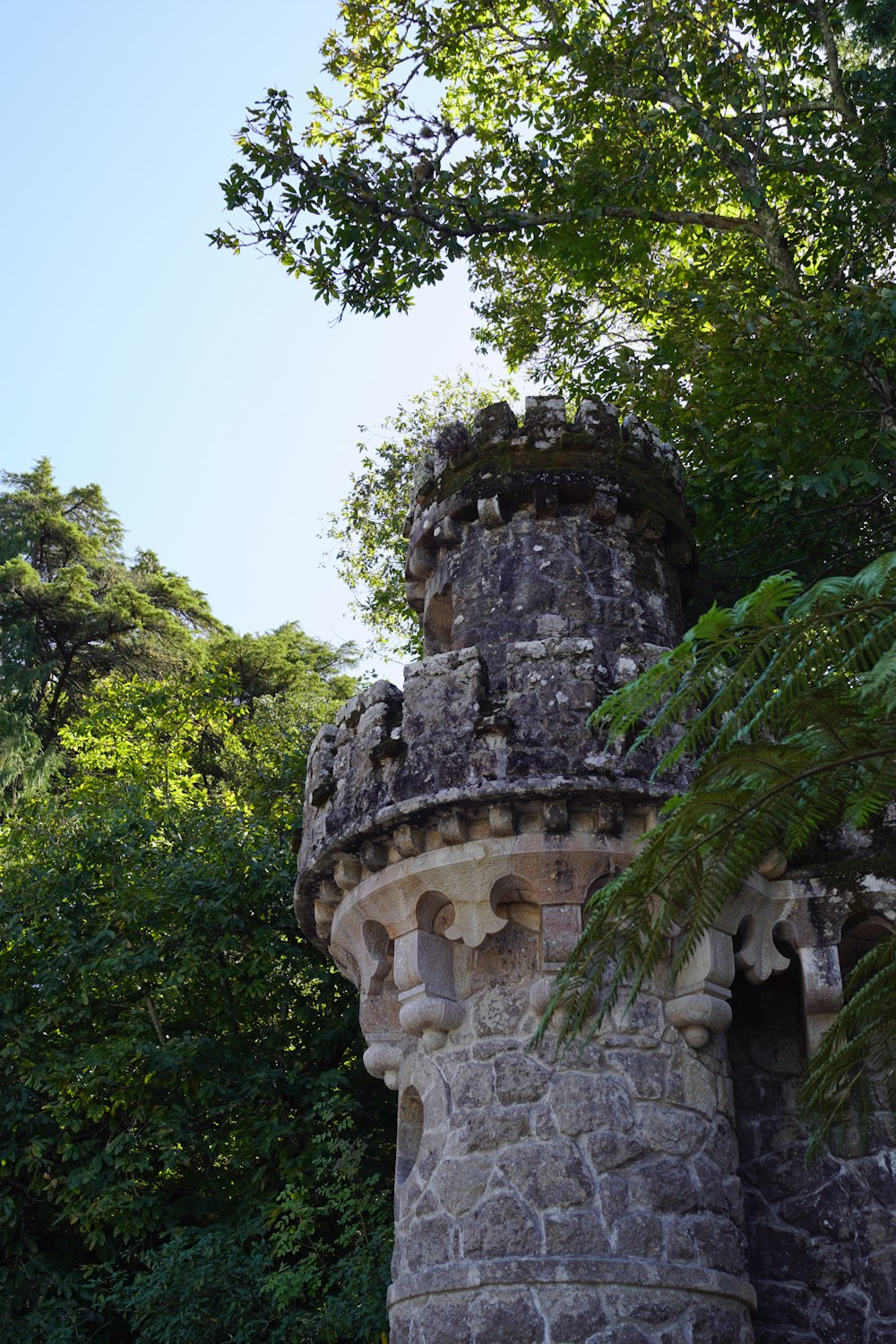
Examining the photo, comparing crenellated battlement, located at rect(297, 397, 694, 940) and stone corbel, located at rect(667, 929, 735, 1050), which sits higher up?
crenellated battlement, located at rect(297, 397, 694, 940)

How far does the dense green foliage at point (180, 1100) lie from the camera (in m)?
8.25

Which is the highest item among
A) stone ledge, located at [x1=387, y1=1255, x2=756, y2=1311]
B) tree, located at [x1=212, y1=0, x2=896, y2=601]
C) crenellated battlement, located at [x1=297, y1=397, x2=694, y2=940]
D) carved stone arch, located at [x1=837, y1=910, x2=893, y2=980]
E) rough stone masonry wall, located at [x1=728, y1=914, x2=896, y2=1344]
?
tree, located at [x1=212, y1=0, x2=896, y2=601]

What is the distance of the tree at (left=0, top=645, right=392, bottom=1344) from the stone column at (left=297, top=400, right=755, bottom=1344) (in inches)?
104

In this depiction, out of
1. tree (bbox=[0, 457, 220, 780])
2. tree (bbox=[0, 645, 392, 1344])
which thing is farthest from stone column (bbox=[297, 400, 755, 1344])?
tree (bbox=[0, 457, 220, 780])

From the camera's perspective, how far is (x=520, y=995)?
18.5 ft

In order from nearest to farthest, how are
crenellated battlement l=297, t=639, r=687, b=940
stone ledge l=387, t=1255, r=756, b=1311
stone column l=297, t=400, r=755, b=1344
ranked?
stone ledge l=387, t=1255, r=756, b=1311 < stone column l=297, t=400, r=755, b=1344 < crenellated battlement l=297, t=639, r=687, b=940

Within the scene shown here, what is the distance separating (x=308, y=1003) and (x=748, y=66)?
319 inches

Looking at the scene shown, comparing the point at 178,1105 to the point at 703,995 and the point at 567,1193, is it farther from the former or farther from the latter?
the point at 703,995

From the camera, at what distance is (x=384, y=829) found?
589cm

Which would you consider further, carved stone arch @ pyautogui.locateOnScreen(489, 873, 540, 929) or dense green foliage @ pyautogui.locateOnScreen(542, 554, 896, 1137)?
carved stone arch @ pyautogui.locateOnScreen(489, 873, 540, 929)

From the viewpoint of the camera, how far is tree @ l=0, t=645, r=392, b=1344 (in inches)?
324

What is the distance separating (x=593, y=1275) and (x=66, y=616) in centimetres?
2183

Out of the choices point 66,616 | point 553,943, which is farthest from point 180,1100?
point 66,616

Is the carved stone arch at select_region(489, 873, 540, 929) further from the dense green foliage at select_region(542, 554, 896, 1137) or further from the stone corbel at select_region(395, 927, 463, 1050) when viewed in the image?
the dense green foliage at select_region(542, 554, 896, 1137)
